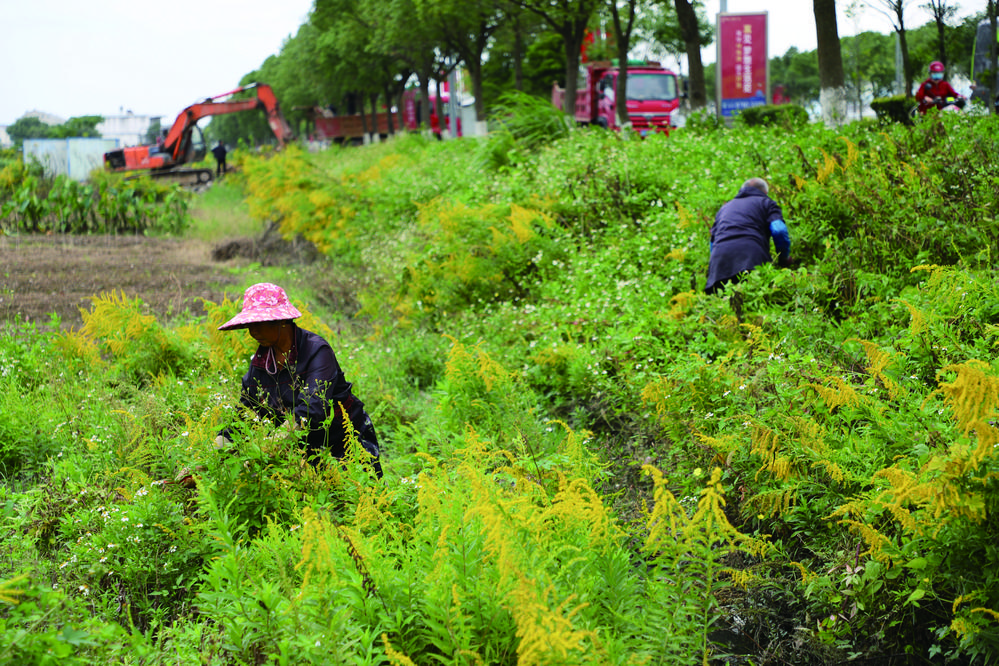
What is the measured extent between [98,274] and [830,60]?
40.0 feet

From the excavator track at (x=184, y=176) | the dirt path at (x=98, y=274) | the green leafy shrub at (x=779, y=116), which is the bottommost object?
the dirt path at (x=98, y=274)

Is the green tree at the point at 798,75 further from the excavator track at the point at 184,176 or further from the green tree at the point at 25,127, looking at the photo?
the green tree at the point at 25,127

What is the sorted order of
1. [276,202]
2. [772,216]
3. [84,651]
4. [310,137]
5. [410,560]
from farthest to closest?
[310,137], [276,202], [772,216], [410,560], [84,651]

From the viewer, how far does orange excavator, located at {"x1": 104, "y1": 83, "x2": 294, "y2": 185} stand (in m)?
32.5

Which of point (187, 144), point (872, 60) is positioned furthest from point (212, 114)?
point (872, 60)

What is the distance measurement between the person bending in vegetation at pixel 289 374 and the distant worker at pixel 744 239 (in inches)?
146

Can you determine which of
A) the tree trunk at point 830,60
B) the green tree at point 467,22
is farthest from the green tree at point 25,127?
the tree trunk at point 830,60

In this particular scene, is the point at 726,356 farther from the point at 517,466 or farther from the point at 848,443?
the point at 517,466

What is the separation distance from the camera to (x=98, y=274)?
1248 cm

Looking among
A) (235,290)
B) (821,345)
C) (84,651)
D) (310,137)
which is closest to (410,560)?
(84,651)

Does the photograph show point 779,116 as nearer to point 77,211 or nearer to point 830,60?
point 830,60

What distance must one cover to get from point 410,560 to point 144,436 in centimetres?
210

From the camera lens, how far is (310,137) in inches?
2574

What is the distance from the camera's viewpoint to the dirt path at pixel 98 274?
9.61 m
